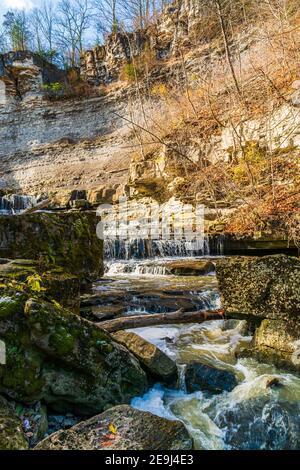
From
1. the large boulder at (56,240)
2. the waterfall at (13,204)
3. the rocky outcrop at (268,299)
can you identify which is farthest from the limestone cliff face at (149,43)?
the rocky outcrop at (268,299)

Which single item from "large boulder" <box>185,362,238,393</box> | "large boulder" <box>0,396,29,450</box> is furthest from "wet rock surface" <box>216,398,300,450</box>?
"large boulder" <box>0,396,29,450</box>

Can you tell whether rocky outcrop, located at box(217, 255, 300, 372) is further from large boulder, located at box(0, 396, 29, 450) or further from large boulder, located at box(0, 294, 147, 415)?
large boulder, located at box(0, 396, 29, 450)

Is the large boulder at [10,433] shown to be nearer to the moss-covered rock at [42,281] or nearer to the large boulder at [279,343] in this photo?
the moss-covered rock at [42,281]

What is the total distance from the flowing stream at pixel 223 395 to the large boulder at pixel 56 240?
0.94 meters

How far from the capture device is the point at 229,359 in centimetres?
375

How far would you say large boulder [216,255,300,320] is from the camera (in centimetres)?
375

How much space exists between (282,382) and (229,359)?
72 centimetres

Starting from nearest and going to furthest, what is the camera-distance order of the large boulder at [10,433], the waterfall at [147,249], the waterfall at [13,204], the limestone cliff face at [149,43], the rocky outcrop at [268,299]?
the large boulder at [10,433] → the rocky outcrop at [268,299] → the waterfall at [147,249] → the waterfall at [13,204] → the limestone cliff face at [149,43]

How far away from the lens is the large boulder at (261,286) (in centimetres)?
375

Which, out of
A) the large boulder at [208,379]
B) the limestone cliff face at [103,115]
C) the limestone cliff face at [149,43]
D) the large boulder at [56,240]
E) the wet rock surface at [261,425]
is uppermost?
the limestone cliff face at [149,43]

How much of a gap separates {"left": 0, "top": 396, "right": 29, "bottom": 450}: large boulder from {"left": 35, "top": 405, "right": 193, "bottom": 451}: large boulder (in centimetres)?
12
